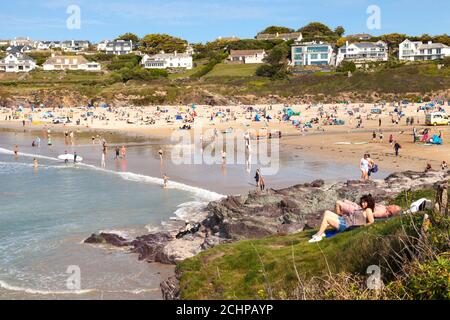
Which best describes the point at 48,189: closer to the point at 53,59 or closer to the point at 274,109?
the point at 274,109

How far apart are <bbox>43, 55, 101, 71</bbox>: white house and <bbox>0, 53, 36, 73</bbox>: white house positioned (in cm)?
354

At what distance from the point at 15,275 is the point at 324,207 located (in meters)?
8.76

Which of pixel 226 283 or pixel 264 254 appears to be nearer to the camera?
pixel 226 283

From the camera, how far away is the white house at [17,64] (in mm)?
116250

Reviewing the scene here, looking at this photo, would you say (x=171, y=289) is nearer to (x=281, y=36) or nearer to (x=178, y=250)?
(x=178, y=250)

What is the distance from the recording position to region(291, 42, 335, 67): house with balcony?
106 meters

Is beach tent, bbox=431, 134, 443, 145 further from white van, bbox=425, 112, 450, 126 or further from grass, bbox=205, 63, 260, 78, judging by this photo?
grass, bbox=205, 63, 260, 78

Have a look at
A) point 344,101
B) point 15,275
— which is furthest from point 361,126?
point 15,275

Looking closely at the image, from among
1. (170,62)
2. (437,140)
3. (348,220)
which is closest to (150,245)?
(348,220)

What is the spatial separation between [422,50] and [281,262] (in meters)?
104

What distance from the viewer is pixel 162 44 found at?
130375 millimetres

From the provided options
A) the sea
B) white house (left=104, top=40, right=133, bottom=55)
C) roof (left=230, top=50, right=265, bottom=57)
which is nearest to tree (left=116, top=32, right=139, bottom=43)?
white house (left=104, top=40, right=133, bottom=55)

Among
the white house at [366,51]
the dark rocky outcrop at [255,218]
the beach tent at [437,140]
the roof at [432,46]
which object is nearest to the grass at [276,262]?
the dark rocky outcrop at [255,218]
